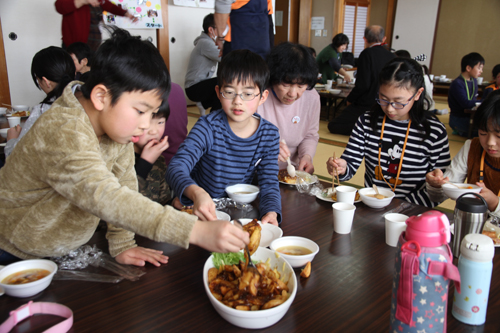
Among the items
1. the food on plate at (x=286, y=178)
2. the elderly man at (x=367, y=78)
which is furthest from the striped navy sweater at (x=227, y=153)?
the elderly man at (x=367, y=78)

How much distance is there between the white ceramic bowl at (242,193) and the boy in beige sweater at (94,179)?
46 cm

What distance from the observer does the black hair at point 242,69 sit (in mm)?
1530

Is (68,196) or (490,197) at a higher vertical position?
(68,196)

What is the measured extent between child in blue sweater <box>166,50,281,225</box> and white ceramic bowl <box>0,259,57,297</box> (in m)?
0.52

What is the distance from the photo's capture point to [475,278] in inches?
30.4

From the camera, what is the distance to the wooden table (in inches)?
30.8

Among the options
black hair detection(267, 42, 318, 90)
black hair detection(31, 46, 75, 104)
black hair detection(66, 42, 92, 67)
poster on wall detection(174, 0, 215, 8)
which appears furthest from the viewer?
poster on wall detection(174, 0, 215, 8)

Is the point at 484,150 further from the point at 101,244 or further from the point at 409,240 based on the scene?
the point at 101,244

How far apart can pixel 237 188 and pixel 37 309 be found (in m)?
0.89

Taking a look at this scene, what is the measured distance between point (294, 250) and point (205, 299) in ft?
1.07

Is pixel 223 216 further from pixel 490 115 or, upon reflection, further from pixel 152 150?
pixel 490 115

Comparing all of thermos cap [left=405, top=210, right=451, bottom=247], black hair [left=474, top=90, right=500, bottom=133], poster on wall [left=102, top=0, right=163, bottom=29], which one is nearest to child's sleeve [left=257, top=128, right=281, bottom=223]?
thermos cap [left=405, top=210, right=451, bottom=247]

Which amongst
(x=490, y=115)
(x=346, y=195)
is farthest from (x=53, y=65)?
(x=490, y=115)

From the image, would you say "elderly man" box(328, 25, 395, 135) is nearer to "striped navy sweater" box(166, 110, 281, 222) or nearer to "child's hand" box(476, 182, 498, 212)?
"striped navy sweater" box(166, 110, 281, 222)
